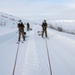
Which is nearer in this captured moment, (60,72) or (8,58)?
(60,72)

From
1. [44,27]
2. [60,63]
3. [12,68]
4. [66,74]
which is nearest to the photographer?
[66,74]

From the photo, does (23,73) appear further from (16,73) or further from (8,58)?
(8,58)

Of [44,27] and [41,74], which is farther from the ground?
[44,27]

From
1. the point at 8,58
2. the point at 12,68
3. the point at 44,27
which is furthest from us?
the point at 44,27

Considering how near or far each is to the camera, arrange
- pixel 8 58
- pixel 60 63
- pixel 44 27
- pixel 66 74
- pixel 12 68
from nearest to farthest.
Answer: pixel 66 74, pixel 12 68, pixel 60 63, pixel 8 58, pixel 44 27

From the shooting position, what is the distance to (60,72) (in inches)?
227

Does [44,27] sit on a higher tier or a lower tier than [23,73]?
higher

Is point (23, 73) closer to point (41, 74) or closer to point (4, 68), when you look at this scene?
point (41, 74)

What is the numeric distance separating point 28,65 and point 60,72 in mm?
1440

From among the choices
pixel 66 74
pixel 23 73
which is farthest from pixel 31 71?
pixel 66 74

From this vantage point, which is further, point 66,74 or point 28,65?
point 28,65

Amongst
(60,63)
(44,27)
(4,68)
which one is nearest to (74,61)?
(60,63)

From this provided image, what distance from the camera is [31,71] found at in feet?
19.3

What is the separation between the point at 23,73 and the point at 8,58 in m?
2.28
